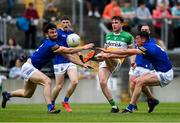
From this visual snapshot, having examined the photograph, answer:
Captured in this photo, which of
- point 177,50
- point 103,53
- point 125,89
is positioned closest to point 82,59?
point 103,53

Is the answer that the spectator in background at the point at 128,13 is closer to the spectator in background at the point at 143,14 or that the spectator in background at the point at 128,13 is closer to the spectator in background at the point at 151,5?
the spectator in background at the point at 143,14

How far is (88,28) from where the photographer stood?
37.9 m

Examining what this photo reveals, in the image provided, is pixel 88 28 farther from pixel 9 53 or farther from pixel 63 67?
pixel 63 67

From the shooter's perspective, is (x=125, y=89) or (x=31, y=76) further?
(x=125, y=89)

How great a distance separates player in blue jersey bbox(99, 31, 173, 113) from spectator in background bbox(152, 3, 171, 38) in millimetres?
12258

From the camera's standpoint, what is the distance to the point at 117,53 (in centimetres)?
2267

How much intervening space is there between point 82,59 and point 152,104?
226 centimetres

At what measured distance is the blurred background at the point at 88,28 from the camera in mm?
33781

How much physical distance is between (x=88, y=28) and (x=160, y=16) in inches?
144

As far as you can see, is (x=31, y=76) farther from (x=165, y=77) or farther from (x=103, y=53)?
(x=165, y=77)

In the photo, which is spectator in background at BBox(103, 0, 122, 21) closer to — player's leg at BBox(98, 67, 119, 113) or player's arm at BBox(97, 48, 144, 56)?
player's leg at BBox(98, 67, 119, 113)

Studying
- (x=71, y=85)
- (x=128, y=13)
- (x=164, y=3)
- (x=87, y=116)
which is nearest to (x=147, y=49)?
(x=87, y=116)

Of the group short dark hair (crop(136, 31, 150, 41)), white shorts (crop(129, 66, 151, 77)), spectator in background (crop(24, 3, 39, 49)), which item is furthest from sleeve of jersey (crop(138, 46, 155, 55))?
spectator in background (crop(24, 3, 39, 49))

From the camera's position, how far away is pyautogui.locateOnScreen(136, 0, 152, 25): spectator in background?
3525 cm
